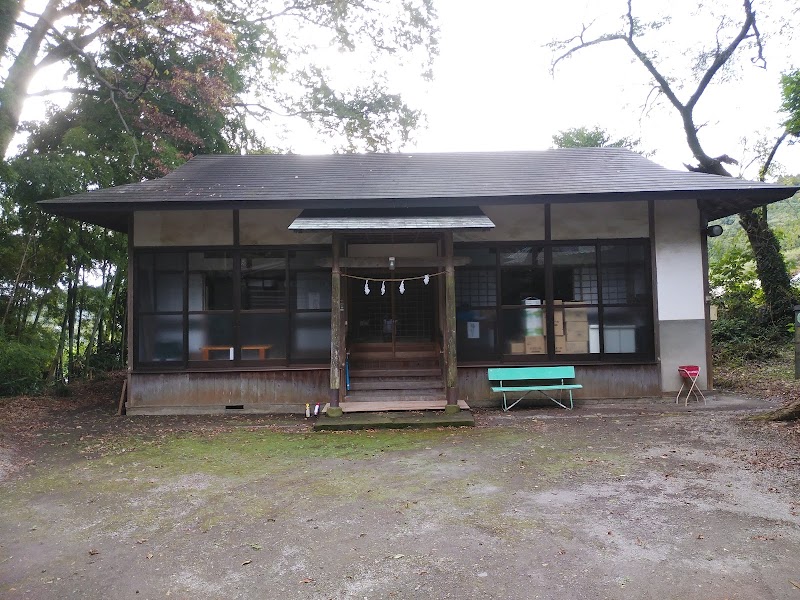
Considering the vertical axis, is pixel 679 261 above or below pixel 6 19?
below

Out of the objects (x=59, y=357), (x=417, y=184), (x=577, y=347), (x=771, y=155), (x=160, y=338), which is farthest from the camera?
(x=771, y=155)

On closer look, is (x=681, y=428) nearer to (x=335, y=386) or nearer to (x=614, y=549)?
(x=614, y=549)

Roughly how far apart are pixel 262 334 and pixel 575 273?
5.31 metres

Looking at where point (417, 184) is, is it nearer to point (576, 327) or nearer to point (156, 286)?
point (576, 327)

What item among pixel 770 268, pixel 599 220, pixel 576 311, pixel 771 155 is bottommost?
pixel 576 311

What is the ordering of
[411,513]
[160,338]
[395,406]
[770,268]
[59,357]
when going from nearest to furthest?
[411,513] < [395,406] < [160,338] < [59,357] < [770,268]

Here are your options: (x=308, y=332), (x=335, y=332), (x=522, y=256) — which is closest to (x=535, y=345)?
(x=522, y=256)

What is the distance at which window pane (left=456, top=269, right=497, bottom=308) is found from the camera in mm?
8930

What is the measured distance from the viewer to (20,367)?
32.6ft

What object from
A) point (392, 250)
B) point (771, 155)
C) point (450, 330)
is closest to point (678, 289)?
point (450, 330)

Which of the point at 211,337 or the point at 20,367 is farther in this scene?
the point at 20,367

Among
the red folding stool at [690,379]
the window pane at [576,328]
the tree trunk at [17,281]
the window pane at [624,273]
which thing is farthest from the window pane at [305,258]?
the red folding stool at [690,379]

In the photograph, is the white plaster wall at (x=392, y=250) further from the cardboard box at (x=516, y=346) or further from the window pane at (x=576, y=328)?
the window pane at (x=576, y=328)

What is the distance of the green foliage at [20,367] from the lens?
9625mm
